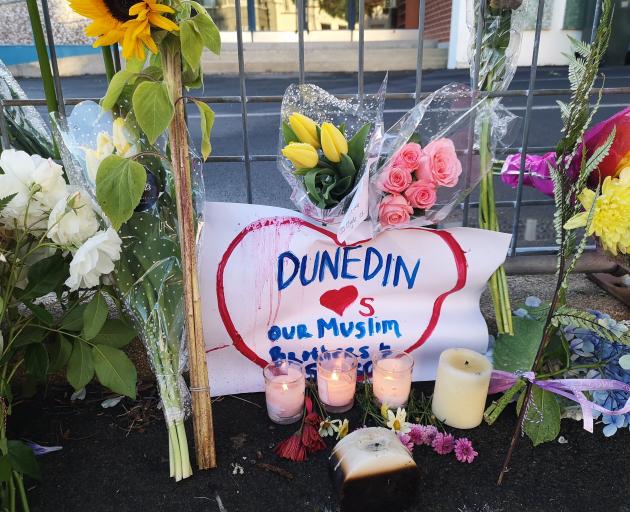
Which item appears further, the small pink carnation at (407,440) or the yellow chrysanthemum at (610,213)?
the small pink carnation at (407,440)

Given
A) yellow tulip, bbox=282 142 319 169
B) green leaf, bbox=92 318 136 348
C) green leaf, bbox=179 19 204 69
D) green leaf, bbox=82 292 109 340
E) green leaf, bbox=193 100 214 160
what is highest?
green leaf, bbox=179 19 204 69

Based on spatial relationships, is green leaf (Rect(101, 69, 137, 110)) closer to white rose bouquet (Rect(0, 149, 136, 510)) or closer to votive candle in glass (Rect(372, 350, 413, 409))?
white rose bouquet (Rect(0, 149, 136, 510))

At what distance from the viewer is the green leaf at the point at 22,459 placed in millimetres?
920

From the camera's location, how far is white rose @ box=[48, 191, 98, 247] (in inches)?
38.4

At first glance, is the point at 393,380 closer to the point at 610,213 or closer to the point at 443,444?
the point at 443,444

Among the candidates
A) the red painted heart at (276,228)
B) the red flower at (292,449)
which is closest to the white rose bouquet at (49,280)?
the red painted heart at (276,228)

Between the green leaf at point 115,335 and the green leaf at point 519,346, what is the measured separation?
0.92 metres

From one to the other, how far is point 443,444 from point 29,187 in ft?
3.34

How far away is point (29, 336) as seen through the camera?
110 centimetres

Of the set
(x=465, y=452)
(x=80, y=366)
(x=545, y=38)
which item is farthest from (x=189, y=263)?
(x=545, y=38)

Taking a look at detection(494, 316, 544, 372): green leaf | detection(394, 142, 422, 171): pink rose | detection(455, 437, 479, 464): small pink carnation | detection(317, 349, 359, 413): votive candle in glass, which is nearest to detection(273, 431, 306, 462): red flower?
detection(317, 349, 359, 413): votive candle in glass

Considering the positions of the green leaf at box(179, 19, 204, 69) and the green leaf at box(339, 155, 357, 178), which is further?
the green leaf at box(339, 155, 357, 178)

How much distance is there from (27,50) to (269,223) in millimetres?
12964

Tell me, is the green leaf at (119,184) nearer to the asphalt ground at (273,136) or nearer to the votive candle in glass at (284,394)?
the votive candle in glass at (284,394)
